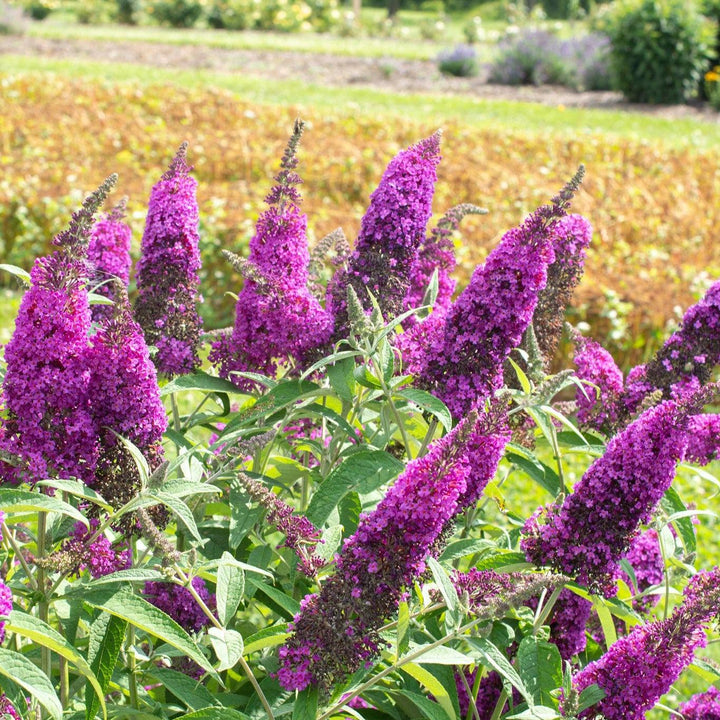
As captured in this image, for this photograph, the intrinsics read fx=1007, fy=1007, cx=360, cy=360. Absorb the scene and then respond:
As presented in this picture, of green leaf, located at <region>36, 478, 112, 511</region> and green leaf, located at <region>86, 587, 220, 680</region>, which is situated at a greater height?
green leaf, located at <region>36, 478, 112, 511</region>

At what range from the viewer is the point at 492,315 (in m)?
1.91

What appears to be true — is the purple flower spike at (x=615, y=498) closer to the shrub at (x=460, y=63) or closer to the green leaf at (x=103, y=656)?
the green leaf at (x=103, y=656)

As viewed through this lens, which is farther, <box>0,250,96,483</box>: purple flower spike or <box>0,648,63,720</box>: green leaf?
<box>0,250,96,483</box>: purple flower spike

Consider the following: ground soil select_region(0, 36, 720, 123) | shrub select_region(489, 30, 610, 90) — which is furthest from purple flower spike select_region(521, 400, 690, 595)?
shrub select_region(489, 30, 610, 90)

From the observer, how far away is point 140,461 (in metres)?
1.58

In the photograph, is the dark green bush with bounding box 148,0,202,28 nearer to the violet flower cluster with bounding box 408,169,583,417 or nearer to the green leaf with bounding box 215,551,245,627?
the violet flower cluster with bounding box 408,169,583,417

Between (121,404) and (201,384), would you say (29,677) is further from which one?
(201,384)

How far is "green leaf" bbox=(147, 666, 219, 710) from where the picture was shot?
5.96 feet

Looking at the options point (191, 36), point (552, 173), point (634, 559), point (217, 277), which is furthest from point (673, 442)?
point (191, 36)

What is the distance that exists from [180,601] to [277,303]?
0.65 meters

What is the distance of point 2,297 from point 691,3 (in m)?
15.4

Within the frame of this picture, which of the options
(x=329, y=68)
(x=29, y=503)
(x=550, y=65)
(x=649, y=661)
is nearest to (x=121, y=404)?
(x=29, y=503)

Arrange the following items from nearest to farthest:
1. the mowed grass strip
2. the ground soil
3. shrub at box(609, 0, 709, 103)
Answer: the mowed grass strip → shrub at box(609, 0, 709, 103) → the ground soil

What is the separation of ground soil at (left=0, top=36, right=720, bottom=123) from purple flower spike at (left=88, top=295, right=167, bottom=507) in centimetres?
1778
